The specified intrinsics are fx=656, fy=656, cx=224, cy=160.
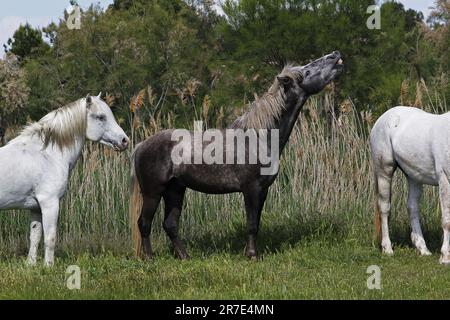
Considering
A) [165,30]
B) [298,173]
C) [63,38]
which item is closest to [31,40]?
[63,38]

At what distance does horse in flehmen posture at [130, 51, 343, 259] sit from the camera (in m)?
6.32

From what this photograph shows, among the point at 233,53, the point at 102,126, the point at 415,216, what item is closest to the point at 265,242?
the point at 415,216

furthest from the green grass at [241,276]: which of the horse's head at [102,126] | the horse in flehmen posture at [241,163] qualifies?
the horse's head at [102,126]

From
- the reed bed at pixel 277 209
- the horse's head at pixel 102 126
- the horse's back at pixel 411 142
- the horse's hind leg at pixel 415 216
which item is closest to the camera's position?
the horse's head at pixel 102 126

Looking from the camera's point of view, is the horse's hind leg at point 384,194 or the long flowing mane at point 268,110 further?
the horse's hind leg at point 384,194

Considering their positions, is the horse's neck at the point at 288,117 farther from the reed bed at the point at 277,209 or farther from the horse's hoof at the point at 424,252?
the horse's hoof at the point at 424,252

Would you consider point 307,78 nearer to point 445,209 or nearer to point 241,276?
point 445,209

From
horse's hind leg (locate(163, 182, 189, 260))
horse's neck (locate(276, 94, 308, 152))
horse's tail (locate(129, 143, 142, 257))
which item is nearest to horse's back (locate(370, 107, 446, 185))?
horse's neck (locate(276, 94, 308, 152))

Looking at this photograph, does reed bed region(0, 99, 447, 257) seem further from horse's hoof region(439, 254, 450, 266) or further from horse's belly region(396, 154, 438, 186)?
horse's hoof region(439, 254, 450, 266)

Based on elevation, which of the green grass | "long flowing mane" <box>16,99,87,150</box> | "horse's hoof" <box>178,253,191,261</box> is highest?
"long flowing mane" <box>16,99,87,150</box>

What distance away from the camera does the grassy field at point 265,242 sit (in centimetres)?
524

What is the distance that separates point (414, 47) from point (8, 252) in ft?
94.8

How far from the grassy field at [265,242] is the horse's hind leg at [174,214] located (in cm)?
15

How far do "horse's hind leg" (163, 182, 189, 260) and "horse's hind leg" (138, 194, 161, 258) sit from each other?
176 millimetres
